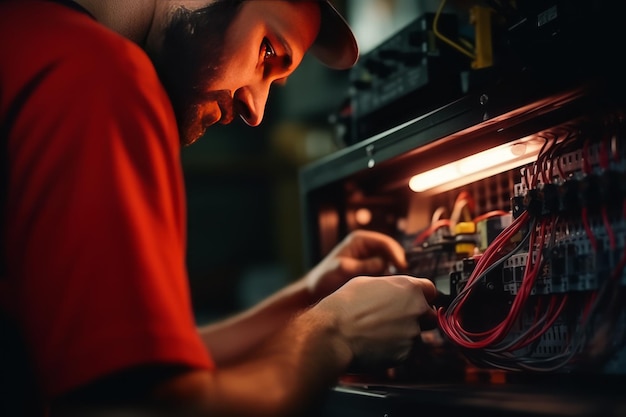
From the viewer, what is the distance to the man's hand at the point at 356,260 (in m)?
1.46

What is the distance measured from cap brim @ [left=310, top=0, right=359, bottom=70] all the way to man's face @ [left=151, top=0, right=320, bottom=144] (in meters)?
0.07

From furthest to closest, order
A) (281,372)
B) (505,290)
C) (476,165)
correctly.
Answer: (476,165)
(505,290)
(281,372)

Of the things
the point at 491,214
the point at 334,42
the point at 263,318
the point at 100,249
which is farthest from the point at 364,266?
the point at 100,249

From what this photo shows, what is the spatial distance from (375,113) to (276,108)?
2.84m

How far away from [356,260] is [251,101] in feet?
1.68

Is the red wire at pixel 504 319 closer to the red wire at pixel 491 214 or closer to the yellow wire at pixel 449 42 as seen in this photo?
the red wire at pixel 491 214

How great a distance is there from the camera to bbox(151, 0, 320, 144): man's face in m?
1.02

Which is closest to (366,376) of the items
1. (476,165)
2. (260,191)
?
(476,165)

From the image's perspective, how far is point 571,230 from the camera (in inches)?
37.0

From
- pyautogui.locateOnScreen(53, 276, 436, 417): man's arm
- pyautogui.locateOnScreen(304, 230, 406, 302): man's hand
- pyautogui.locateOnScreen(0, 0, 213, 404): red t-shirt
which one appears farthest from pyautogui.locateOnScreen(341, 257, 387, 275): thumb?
pyautogui.locateOnScreen(0, 0, 213, 404): red t-shirt

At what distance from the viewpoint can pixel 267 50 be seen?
41.9 inches

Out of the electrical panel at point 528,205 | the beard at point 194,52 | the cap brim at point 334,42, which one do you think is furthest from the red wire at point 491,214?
the beard at point 194,52

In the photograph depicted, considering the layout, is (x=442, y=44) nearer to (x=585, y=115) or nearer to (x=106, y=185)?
(x=585, y=115)

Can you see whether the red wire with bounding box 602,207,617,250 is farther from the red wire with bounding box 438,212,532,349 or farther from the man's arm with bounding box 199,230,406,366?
the man's arm with bounding box 199,230,406,366
